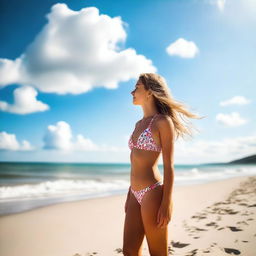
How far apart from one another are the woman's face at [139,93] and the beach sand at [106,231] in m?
2.57

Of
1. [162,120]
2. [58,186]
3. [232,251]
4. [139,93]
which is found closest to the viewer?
[162,120]

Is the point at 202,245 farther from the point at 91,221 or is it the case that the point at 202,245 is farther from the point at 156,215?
the point at 91,221

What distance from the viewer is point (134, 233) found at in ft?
7.69

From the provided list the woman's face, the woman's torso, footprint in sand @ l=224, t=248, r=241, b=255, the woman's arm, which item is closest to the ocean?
footprint in sand @ l=224, t=248, r=241, b=255

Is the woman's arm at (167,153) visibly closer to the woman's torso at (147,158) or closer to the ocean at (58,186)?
the woman's torso at (147,158)

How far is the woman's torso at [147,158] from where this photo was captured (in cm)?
227

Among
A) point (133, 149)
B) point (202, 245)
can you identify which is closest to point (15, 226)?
point (202, 245)

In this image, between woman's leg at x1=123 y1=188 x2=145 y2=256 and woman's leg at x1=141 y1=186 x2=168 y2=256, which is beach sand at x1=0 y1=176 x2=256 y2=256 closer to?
woman's leg at x1=123 y1=188 x2=145 y2=256

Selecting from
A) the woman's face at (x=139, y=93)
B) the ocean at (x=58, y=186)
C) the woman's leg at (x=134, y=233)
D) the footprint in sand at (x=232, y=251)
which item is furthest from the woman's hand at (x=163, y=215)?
the ocean at (x=58, y=186)

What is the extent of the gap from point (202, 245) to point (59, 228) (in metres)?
3.01

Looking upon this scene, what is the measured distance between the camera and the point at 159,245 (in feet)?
6.88

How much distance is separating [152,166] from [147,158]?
89 mm

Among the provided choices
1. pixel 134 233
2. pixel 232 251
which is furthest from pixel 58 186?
pixel 134 233

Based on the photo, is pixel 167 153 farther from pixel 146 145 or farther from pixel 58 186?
pixel 58 186
